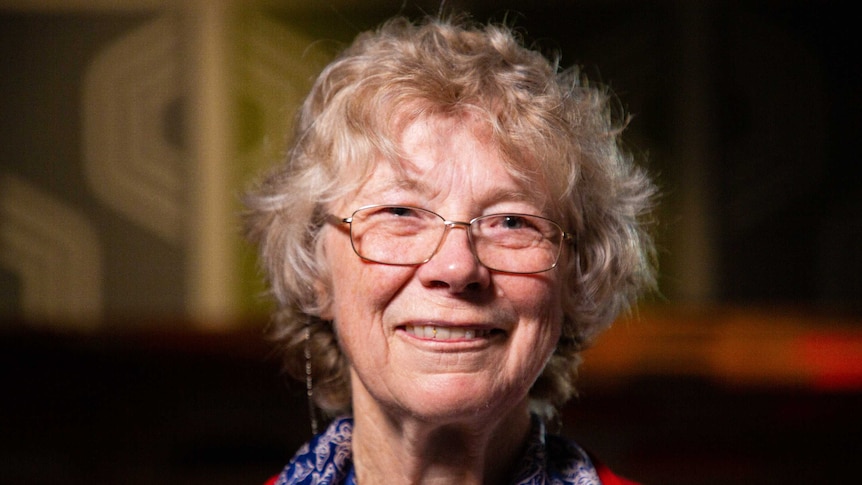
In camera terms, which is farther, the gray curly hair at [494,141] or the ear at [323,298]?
the ear at [323,298]

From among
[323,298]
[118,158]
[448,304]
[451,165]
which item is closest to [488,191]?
[451,165]

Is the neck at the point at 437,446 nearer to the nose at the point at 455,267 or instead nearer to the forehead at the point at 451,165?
the nose at the point at 455,267

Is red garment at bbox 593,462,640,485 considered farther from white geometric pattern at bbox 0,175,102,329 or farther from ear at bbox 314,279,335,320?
white geometric pattern at bbox 0,175,102,329

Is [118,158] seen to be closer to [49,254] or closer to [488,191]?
[49,254]

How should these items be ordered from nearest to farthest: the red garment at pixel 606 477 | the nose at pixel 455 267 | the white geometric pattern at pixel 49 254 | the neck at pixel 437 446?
the nose at pixel 455 267 < the neck at pixel 437 446 < the red garment at pixel 606 477 < the white geometric pattern at pixel 49 254

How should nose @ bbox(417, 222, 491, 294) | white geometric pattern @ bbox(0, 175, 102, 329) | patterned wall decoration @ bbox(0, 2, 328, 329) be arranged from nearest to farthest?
nose @ bbox(417, 222, 491, 294) < white geometric pattern @ bbox(0, 175, 102, 329) < patterned wall decoration @ bbox(0, 2, 328, 329)

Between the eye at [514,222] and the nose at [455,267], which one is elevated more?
the eye at [514,222]

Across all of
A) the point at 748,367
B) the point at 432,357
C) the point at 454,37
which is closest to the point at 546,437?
the point at 432,357

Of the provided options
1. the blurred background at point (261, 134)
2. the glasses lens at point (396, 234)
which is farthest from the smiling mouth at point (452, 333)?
the blurred background at point (261, 134)

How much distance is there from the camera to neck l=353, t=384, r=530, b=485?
1.40 meters

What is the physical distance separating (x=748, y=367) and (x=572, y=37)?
3.08 m

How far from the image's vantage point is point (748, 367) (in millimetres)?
3904

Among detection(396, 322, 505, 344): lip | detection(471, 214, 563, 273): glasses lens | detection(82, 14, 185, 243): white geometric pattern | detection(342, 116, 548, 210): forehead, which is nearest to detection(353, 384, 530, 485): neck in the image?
detection(396, 322, 505, 344): lip

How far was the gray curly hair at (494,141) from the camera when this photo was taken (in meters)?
1.35
